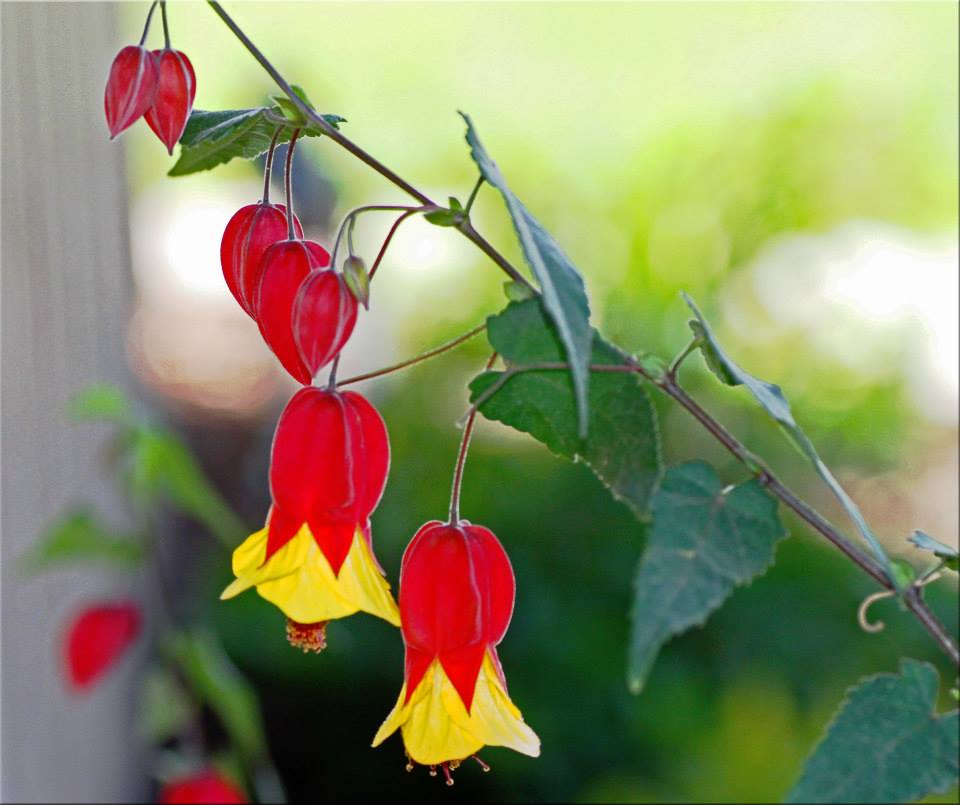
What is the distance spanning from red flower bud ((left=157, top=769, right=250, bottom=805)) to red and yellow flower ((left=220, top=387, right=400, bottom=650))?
613 millimetres

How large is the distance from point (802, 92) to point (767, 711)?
157 cm

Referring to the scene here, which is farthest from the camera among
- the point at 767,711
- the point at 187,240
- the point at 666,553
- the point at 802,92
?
the point at 187,240

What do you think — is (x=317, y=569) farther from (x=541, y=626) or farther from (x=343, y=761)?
(x=343, y=761)

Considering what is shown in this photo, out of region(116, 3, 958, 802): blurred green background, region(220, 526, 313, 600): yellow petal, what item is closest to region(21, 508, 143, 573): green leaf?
region(116, 3, 958, 802): blurred green background

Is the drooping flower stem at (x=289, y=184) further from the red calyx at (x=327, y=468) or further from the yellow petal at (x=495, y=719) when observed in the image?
the yellow petal at (x=495, y=719)

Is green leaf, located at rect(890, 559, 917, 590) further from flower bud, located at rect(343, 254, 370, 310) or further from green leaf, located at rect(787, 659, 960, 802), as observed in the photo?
flower bud, located at rect(343, 254, 370, 310)

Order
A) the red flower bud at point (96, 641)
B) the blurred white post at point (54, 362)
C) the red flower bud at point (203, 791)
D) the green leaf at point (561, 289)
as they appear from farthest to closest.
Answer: the blurred white post at point (54, 362)
the red flower bud at point (96, 641)
the red flower bud at point (203, 791)
the green leaf at point (561, 289)

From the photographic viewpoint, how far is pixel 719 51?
3.36m

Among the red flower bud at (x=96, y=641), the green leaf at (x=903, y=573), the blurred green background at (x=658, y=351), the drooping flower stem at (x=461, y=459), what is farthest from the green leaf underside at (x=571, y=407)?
the blurred green background at (x=658, y=351)

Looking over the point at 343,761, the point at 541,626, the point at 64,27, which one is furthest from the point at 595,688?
Answer: the point at 64,27

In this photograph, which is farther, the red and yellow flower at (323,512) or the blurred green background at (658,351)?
the blurred green background at (658,351)

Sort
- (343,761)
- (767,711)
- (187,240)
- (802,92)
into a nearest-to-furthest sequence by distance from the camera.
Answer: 1. (767,711)
2. (343,761)
3. (802,92)
4. (187,240)

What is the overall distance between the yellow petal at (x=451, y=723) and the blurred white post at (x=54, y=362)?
980 millimetres

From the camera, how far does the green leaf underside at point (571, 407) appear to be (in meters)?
0.42
